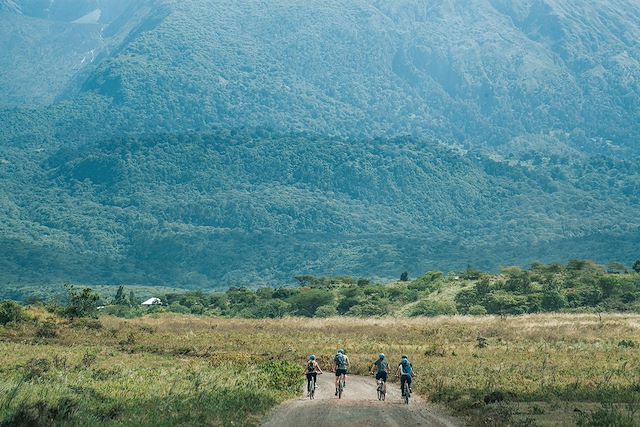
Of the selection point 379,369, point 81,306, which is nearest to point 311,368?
point 379,369

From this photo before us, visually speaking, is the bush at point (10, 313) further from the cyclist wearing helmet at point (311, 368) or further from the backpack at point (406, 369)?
the backpack at point (406, 369)

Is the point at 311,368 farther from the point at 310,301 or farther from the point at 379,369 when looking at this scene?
the point at 310,301

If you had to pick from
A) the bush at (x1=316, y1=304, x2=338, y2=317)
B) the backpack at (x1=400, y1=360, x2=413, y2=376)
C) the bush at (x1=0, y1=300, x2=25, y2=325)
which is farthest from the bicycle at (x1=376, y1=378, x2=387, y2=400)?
the bush at (x1=316, y1=304, x2=338, y2=317)

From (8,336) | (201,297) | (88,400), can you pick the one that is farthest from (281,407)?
(201,297)

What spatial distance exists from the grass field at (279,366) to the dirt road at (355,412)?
0.85m

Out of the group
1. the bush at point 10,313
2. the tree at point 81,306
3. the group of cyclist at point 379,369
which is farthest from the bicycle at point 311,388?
the tree at point 81,306

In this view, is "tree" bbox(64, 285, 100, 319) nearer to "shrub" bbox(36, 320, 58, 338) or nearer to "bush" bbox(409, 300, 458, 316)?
"shrub" bbox(36, 320, 58, 338)

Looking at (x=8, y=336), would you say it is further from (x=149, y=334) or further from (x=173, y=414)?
(x=173, y=414)

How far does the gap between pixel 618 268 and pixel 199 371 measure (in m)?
124

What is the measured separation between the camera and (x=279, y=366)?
45.6m

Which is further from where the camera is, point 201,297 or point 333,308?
point 201,297

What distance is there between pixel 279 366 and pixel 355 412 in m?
14.2

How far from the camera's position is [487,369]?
44562 millimetres

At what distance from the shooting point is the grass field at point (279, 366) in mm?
29828
